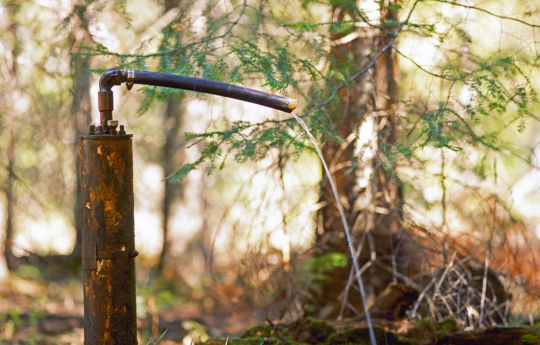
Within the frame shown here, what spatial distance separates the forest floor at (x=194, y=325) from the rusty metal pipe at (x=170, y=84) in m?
1.17

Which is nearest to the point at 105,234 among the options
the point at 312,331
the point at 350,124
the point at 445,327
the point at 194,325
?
the point at 312,331

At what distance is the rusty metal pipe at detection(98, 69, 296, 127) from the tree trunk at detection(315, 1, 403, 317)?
2127 millimetres

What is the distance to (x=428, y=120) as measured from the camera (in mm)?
3238

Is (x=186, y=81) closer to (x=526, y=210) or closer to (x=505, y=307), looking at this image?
(x=505, y=307)

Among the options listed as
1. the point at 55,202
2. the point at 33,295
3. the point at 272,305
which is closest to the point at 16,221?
the point at 55,202

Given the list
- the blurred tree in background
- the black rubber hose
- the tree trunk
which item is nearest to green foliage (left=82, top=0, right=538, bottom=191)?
the blurred tree in background

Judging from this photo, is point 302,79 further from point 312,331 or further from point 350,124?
point 312,331

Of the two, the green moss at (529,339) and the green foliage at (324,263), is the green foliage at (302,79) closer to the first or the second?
the green moss at (529,339)

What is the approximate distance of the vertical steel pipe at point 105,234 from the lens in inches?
87.3

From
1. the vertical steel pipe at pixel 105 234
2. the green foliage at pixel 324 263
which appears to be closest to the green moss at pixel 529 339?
the green foliage at pixel 324 263

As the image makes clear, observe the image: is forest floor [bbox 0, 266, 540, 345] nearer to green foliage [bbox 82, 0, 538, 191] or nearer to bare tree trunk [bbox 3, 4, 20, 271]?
bare tree trunk [bbox 3, 4, 20, 271]

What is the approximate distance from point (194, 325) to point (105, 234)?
5646mm

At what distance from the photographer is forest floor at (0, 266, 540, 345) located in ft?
10.2

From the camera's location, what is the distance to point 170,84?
2.30 m
